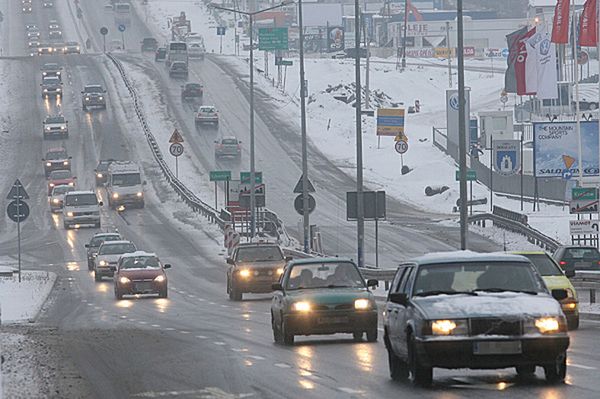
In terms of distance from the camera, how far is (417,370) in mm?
15922

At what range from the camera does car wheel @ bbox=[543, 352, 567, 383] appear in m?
15.8

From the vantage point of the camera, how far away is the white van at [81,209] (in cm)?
7044

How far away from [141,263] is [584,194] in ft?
45.4

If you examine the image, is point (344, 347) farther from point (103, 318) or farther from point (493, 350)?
point (103, 318)

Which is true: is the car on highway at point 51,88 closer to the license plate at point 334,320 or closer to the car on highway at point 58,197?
the car on highway at point 58,197

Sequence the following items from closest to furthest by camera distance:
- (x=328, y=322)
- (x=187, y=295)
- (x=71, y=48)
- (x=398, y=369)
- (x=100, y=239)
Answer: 1. (x=398, y=369)
2. (x=328, y=322)
3. (x=187, y=295)
4. (x=100, y=239)
5. (x=71, y=48)

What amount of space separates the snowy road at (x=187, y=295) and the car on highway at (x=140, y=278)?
58 cm

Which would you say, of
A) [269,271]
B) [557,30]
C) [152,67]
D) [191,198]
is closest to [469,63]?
[152,67]

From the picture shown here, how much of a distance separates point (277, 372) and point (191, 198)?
58.2m

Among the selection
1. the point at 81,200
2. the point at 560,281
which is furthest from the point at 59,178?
the point at 560,281

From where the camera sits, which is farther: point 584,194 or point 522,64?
point 522,64

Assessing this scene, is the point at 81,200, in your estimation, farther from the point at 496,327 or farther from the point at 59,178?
the point at 496,327

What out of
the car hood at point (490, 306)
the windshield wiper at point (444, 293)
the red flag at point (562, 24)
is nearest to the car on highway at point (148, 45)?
Result: the red flag at point (562, 24)

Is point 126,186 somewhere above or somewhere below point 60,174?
below
